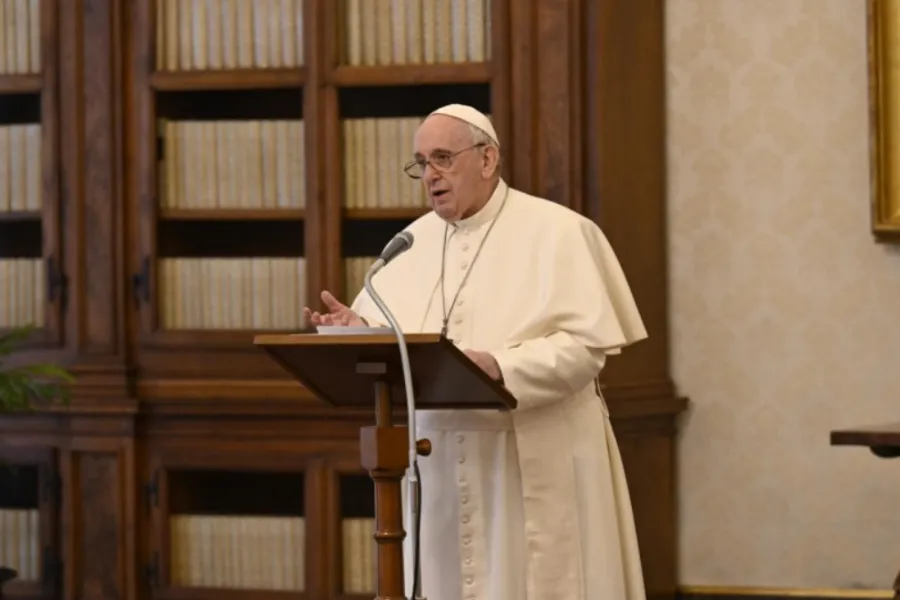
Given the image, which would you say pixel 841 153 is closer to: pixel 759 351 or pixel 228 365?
pixel 759 351

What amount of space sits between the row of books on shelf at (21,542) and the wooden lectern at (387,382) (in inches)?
88.9

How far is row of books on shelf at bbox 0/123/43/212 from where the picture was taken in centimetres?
511

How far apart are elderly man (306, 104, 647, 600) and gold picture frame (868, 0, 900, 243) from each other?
56.6 inches

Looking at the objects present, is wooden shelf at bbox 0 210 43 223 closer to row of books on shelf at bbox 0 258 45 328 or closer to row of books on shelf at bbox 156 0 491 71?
row of books on shelf at bbox 0 258 45 328

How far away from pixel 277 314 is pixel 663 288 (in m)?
1.27

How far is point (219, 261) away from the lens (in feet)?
16.4

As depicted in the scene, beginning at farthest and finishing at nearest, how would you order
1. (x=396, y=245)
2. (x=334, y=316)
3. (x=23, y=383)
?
1. (x=23, y=383)
2. (x=334, y=316)
3. (x=396, y=245)

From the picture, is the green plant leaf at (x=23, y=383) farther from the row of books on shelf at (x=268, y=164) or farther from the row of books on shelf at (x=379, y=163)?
the row of books on shelf at (x=379, y=163)

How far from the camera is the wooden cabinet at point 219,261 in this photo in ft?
16.0

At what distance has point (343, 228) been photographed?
511cm

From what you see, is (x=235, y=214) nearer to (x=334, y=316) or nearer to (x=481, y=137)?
(x=481, y=137)

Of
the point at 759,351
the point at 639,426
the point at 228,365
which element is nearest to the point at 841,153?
the point at 759,351

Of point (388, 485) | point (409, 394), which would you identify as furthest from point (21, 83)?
point (409, 394)

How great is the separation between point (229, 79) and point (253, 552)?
1.53 meters
